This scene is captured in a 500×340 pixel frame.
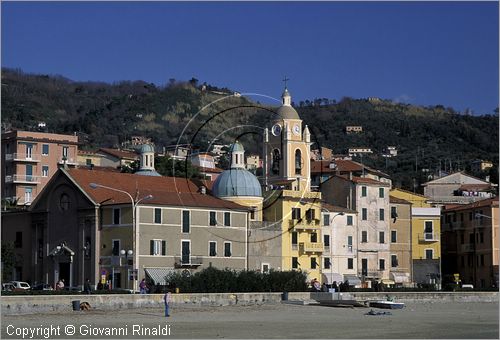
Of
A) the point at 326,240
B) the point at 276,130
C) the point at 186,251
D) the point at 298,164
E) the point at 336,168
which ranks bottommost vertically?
the point at 186,251

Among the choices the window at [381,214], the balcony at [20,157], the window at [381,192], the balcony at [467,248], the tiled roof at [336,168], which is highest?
A: the balcony at [20,157]

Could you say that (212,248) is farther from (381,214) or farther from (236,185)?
(381,214)

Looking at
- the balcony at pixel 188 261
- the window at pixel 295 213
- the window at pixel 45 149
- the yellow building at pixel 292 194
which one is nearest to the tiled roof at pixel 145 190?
the balcony at pixel 188 261

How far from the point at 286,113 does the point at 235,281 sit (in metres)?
31.5

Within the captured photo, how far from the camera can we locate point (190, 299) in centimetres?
6316

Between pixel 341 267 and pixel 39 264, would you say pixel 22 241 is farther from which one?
pixel 341 267

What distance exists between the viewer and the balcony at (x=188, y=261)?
3164 inches

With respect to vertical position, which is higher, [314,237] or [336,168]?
[336,168]

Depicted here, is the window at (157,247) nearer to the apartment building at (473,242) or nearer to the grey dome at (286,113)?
the grey dome at (286,113)

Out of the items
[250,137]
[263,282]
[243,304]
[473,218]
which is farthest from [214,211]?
[250,137]

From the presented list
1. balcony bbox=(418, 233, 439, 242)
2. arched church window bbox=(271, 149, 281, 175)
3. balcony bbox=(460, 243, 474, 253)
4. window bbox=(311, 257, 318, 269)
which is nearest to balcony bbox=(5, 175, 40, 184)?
arched church window bbox=(271, 149, 281, 175)

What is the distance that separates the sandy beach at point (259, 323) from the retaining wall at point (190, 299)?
3.20 ft

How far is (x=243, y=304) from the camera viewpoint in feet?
217

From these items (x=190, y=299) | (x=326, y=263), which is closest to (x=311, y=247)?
(x=326, y=263)
